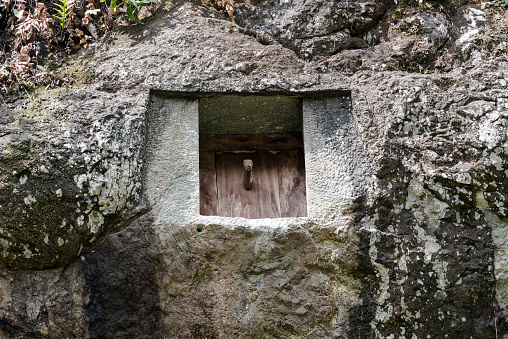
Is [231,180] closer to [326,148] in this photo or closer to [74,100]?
[326,148]

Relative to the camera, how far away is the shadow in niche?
8.93 feet

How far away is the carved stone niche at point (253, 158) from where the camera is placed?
293cm

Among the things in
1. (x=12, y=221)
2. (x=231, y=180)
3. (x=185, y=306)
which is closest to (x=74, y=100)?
(x=12, y=221)

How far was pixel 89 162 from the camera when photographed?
2.79 meters

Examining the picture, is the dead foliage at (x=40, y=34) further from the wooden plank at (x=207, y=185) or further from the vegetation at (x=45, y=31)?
the wooden plank at (x=207, y=185)

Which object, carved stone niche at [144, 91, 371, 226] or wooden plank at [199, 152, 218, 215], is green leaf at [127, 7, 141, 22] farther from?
wooden plank at [199, 152, 218, 215]

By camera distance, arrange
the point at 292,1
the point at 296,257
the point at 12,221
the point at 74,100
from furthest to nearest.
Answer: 1. the point at 292,1
2. the point at 74,100
3. the point at 296,257
4. the point at 12,221

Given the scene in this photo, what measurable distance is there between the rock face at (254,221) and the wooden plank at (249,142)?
1.33 feet

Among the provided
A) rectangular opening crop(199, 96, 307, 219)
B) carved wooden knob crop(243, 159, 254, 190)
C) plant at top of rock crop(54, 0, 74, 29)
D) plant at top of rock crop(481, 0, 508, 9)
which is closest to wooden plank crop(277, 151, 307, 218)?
rectangular opening crop(199, 96, 307, 219)

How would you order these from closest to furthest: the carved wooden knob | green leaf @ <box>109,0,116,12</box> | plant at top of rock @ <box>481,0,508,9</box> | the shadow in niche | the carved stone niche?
the shadow in niche, the carved stone niche, the carved wooden knob, green leaf @ <box>109,0,116,12</box>, plant at top of rock @ <box>481,0,508,9</box>

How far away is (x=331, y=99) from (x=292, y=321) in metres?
1.36

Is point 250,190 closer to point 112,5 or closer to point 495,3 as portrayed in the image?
point 112,5

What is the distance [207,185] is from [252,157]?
0.39 meters

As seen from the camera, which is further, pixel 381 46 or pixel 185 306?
pixel 381 46
